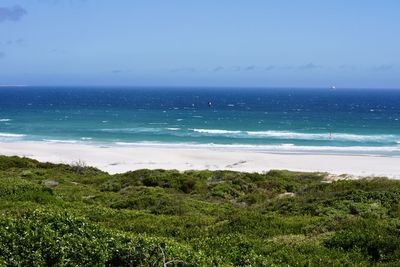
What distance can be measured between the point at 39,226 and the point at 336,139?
71.5m

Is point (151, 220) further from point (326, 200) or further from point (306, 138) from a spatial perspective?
point (306, 138)

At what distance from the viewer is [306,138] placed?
76.8m

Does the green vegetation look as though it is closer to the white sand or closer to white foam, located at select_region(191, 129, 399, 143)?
the white sand

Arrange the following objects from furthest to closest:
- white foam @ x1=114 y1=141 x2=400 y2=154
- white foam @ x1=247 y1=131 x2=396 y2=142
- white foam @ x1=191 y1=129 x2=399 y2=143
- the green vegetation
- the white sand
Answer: white foam @ x1=247 y1=131 x2=396 y2=142, white foam @ x1=191 y1=129 x2=399 y2=143, white foam @ x1=114 y1=141 x2=400 y2=154, the white sand, the green vegetation

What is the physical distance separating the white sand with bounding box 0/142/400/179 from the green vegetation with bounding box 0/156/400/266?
25.2 meters

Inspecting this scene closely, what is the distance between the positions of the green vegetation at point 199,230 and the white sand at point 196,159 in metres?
25.2

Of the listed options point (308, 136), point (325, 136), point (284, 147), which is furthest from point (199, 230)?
point (325, 136)

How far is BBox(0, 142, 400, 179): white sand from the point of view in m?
48.8

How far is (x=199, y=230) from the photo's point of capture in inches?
492

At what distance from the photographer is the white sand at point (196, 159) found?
160 ft

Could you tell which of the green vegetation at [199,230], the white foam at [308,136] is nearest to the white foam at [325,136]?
the white foam at [308,136]

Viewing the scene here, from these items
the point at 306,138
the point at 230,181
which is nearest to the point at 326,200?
the point at 230,181

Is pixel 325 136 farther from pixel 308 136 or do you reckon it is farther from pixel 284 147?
pixel 284 147

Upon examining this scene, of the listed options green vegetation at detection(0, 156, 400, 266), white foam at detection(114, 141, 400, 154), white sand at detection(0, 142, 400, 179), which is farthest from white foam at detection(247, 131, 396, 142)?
green vegetation at detection(0, 156, 400, 266)
